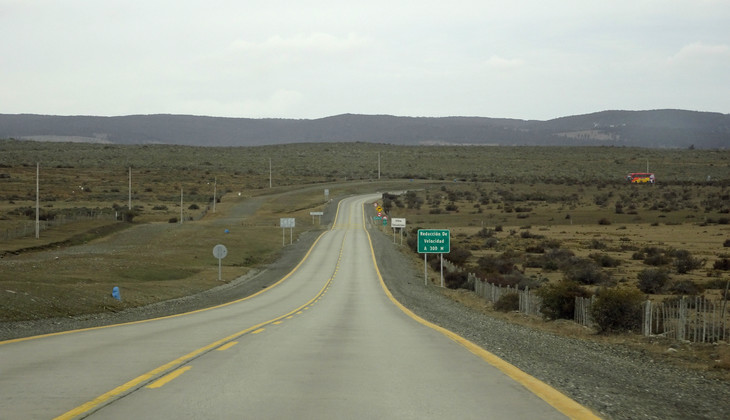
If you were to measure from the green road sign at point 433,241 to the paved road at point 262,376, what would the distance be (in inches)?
1124

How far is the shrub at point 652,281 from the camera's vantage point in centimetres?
3782

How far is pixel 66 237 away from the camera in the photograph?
67.9 metres

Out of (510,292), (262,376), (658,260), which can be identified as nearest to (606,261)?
(658,260)

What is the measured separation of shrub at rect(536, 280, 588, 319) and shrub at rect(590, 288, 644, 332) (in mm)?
4214

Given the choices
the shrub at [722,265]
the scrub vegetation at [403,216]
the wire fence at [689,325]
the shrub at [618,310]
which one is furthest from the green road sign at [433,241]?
the wire fence at [689,325]

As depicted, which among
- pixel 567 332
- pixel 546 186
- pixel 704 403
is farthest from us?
pixel 546 186

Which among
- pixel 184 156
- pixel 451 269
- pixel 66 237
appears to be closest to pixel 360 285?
pixel 451 269

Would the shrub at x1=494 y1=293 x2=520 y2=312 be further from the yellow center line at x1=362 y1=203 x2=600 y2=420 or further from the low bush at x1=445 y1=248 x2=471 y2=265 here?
the low bush at x1=445 y1=248 x2=471 y2=265

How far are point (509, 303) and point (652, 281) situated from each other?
35.8ft

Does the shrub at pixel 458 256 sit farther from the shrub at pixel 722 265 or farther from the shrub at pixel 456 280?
the shrub at pixel 722 265

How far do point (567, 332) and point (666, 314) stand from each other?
3.37 m

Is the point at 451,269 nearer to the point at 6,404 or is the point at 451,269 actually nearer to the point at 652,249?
the point at 652,249

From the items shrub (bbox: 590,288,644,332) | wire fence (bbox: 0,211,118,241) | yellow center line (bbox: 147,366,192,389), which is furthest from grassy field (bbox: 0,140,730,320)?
shrub (bbox: 590,288,644,332)

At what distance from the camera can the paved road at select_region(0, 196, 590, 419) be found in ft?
25.2
